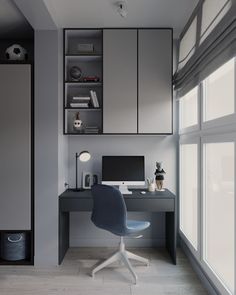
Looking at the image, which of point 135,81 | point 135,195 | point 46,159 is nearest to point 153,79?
point 135,81

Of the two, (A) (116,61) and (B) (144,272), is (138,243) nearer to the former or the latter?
(B) (144,272)

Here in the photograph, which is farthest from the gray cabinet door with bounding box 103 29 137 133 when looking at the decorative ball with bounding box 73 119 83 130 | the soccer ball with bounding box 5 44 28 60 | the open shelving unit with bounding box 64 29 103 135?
the soccer ball with bounding box 5 44 28 60

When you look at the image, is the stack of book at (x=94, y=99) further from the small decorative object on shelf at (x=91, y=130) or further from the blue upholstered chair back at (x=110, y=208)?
the blue upholstered chair back at (x=110, y=208)

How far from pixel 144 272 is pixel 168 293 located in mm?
430

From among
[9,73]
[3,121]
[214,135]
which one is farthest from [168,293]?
[9,73]

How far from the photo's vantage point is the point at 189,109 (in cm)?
326

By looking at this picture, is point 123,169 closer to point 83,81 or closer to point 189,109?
point 189,109

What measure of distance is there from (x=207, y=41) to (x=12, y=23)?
2170 millimetres

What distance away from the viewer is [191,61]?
2.62 m

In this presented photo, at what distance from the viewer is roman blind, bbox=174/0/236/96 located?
1.79 metres

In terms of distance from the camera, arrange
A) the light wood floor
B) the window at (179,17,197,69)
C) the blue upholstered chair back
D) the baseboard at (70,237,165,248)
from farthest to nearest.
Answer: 1. the baseboard at (70,237,165,248)
2. the window at (179,17,197,69)
3. the blue upholstered chair back
4. the light wood floor

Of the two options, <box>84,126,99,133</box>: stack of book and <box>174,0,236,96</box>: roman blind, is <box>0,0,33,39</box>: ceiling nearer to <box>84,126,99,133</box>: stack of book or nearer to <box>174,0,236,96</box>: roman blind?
<box>84,126,99,133</box>: stack of book

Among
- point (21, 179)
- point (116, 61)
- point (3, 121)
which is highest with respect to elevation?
point (116, 61)

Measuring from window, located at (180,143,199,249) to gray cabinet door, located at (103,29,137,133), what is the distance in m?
0.77
